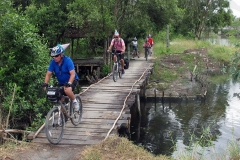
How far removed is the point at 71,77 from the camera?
6539 millimetres

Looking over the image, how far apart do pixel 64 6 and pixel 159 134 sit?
11.5 metres

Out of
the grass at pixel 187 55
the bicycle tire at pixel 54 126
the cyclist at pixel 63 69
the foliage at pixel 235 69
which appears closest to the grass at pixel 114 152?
the bicycle tire at pixel 54 126

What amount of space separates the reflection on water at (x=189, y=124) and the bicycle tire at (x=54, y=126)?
446 centimetres

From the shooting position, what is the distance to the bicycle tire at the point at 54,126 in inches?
251

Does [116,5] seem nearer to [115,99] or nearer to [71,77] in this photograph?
[115,99]

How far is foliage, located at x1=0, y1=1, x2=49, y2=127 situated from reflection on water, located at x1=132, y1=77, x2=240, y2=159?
437 centimetres

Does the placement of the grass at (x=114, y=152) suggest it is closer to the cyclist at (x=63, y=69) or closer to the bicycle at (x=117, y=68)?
the cyclist at (x=63, y=69)

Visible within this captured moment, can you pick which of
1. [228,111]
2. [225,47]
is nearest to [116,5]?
[228,111]

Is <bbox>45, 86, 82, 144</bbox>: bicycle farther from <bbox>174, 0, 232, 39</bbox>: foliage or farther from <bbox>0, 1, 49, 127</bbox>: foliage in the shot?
<bbox>174, 0, 232, 39</bbox>: foliage

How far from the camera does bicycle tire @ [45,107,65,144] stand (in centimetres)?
639

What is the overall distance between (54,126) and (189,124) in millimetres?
8563

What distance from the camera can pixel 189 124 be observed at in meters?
13.8

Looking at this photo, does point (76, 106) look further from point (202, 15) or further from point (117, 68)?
point (202, 15)

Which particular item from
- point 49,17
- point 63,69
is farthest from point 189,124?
point 49,17
